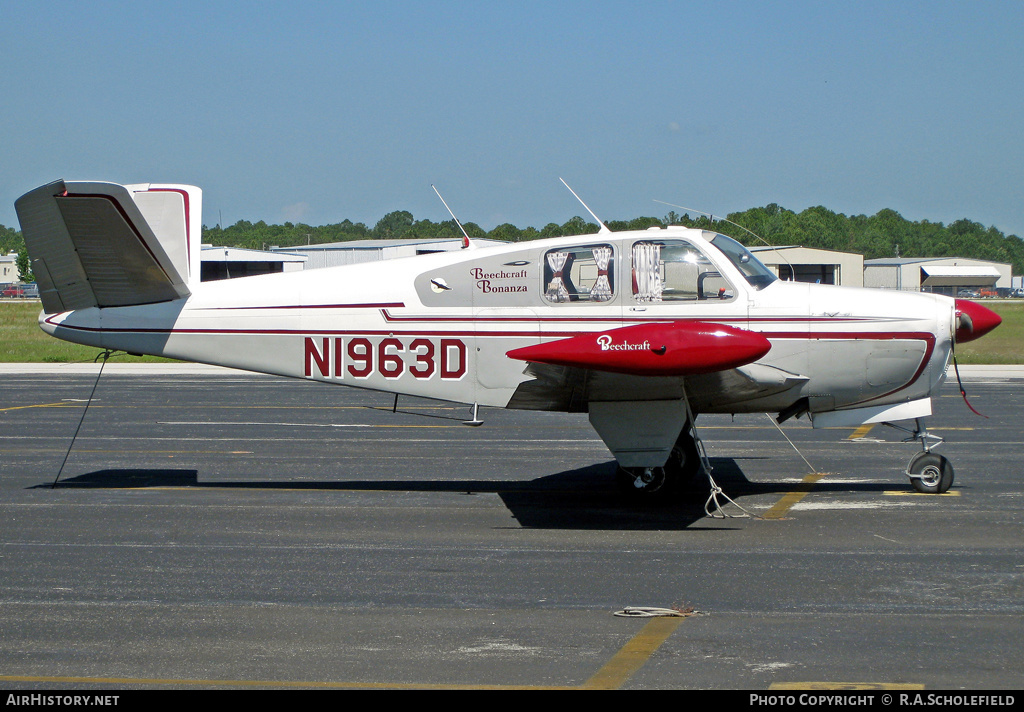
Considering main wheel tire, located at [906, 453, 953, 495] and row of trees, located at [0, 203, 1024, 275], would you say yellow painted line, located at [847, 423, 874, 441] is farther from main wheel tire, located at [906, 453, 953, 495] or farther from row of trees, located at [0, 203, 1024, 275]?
row of trees, located at [0, 203, 1024, 275]

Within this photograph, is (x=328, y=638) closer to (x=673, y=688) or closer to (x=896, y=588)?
(x=673, y=688)

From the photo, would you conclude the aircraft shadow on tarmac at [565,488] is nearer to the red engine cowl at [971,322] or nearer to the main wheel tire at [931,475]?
the main wheel tire at [931,475]

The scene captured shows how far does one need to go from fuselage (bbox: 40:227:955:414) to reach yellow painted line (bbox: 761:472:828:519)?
0.99m

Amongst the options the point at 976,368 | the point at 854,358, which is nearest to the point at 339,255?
the point at 976,368

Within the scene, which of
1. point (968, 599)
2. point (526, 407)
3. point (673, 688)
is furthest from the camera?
point (526, 407)

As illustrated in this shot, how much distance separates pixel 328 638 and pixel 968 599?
167 inches

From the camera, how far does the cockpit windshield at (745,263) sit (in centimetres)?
949

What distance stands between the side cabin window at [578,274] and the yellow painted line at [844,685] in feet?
16.3

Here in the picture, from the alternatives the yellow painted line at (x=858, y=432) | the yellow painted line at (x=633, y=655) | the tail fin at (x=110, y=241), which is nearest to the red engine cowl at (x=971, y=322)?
the yellow painted line at (x=858, y=432)

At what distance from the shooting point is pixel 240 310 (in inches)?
399

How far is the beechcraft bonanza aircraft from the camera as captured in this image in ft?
30.6

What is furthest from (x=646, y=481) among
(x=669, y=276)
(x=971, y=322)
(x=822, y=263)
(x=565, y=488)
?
(x=822, y=263)

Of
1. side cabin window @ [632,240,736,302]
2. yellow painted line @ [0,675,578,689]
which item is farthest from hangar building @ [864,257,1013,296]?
yellow painted line @ [0,675,578,689]

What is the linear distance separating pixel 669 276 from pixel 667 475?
2.11 m
